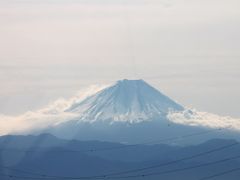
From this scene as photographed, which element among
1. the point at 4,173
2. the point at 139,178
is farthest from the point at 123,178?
the point at 4,173

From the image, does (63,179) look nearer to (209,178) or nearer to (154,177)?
Result: (154,177)

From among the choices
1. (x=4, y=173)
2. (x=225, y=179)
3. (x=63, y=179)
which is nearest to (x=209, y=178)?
(x=225, y=179)

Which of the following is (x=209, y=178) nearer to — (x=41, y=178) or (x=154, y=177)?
(x=154, y=177)

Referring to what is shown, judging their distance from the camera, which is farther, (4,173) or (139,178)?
(139,178)

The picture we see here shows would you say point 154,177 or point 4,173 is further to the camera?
point 154,177

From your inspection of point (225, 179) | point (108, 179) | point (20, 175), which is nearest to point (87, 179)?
point (108, 179)

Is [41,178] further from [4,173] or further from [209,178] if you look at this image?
[209,178]

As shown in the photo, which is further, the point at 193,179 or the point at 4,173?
the point at 193,179
